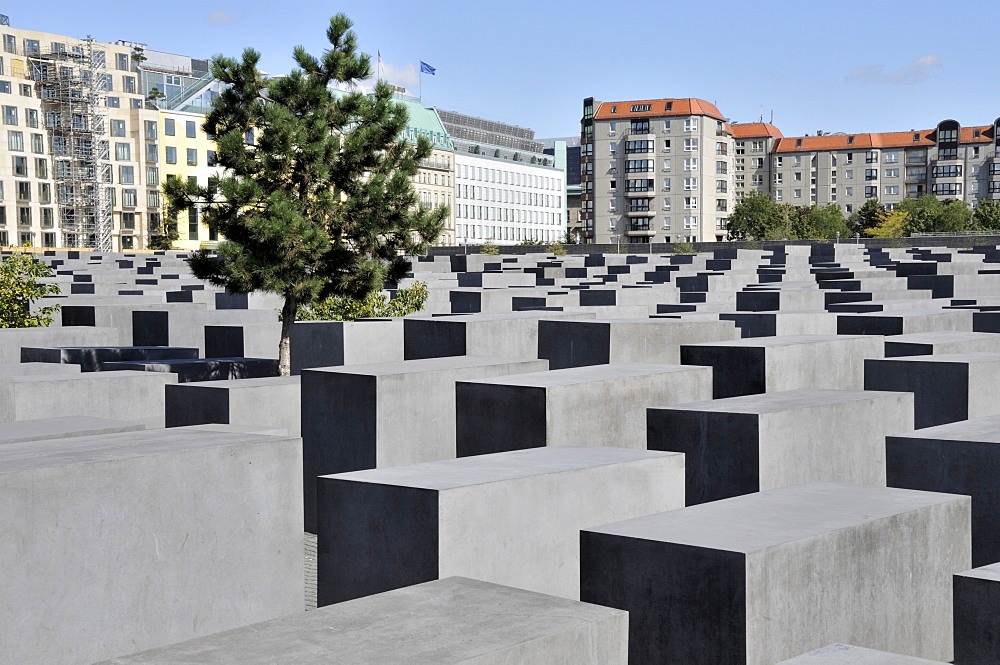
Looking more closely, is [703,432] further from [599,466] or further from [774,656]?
[774,656]

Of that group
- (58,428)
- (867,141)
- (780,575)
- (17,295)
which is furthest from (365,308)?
Result: (867,141)

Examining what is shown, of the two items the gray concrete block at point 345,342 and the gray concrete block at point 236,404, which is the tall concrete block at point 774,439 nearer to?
the gray concrete block at point 236,404

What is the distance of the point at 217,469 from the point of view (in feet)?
23.9

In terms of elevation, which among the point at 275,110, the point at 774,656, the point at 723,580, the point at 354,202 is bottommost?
the point at 774,656

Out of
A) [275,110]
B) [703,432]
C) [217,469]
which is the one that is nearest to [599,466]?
[703,432]

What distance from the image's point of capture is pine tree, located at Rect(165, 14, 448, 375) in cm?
1465

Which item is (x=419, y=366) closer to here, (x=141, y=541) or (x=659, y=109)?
(x=141, y=541)

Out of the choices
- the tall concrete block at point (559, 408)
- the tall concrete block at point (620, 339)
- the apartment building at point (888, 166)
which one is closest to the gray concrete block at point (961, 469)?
the tall concrete block at point (559, 408)

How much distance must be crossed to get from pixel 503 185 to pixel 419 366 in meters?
114

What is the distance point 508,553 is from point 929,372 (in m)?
5.42

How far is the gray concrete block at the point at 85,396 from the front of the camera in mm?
11375

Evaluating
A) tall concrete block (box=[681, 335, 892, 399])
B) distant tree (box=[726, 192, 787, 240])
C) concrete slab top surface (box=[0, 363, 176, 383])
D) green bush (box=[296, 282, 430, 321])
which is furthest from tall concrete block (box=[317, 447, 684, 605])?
distant tree (box=[726, 192, 787, 240])

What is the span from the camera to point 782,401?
380 inches

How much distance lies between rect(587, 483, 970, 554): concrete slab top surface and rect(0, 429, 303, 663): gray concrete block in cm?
204
